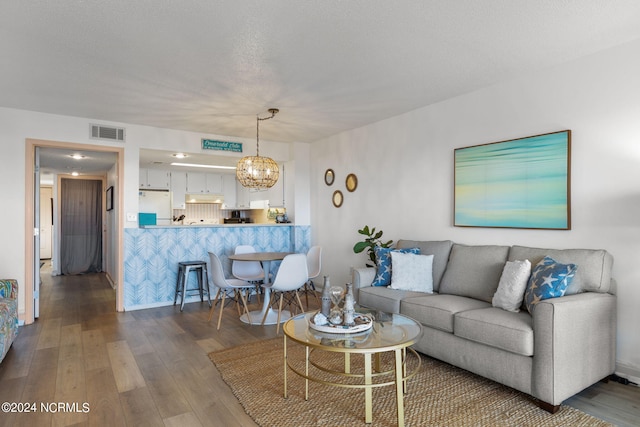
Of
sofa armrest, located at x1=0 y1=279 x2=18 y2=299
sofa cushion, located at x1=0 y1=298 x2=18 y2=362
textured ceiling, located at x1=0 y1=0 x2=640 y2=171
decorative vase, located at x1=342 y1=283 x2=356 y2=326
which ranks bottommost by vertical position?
sofa cushion, located at x1=0 y1=298 x2=18 y2=362

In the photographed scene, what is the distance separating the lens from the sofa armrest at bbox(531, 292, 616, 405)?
7.55 ft

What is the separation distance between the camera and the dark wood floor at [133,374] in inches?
91.7

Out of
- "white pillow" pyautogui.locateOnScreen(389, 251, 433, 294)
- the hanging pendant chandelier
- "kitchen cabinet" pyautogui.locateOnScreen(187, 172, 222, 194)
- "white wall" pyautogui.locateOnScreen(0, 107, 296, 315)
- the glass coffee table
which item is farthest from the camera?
"kitchen cabinet" pyautogui.locateOnScreen(187, 172, 222, 194)

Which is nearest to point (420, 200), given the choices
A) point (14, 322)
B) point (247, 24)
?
point (247, 24)

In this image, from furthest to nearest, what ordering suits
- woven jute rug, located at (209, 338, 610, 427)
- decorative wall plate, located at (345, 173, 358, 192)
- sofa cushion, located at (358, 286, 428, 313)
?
decorative wall plate, located at (345, 173, 358, 192) → sofa cushion, located at (358, 286, 428, 313) → woven jute rug, located at (209, 338, 610, 427)

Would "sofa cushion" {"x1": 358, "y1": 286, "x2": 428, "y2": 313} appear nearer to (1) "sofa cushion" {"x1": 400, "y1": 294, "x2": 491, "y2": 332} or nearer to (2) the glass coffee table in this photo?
(1) "sofa cushion" {"x1": 400, "y1": 294, "x2": 491, "y2": 332}

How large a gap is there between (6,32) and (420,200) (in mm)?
3968

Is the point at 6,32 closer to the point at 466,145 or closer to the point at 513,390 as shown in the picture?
the point at 466,145

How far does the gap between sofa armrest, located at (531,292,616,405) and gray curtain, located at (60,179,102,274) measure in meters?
9.02

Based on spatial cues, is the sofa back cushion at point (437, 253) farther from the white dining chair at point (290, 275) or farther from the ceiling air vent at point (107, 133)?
the ceiling air vent at point (107, 133)

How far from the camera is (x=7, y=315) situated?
10.4ft

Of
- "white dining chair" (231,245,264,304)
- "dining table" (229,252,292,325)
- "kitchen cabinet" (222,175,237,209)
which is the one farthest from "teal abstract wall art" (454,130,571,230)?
"kitchen cabinet" (222,175,237,209)

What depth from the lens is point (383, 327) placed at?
2.51 meters

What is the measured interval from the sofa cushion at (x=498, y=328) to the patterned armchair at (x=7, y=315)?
11.6ft
